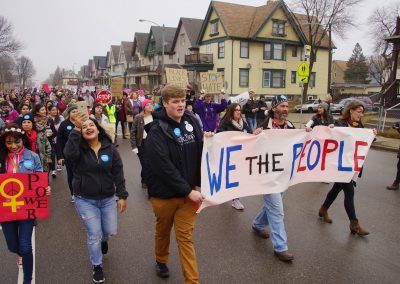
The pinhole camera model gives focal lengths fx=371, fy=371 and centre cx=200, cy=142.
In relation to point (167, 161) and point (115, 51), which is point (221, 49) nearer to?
point (167, 161)

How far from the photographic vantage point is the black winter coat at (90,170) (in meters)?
3.73

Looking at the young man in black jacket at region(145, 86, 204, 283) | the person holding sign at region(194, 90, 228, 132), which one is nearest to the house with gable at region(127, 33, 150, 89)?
the person holding sign at region(194, 90, 228, 132)

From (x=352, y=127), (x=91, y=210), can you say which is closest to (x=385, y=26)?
(x=352, y=127)

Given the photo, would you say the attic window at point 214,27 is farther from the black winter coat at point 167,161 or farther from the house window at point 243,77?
the black winter coat at point 167,161

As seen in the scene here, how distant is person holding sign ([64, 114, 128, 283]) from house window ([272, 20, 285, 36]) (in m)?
38.3

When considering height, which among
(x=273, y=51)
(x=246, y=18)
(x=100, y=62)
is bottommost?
(x=273, y=51)

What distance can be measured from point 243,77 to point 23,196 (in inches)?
1423

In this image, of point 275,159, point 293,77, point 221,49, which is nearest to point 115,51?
point 221,49

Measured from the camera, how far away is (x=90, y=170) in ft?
12.4

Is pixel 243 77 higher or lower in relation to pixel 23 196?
higher

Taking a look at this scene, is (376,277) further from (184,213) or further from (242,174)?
(184,213)

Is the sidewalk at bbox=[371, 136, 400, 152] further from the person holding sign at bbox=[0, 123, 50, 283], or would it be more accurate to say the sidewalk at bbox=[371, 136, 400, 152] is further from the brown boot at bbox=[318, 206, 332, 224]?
the person holding sign at bbox=[0, 123, 50, 283]

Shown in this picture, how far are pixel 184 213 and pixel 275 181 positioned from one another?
1.48 metres

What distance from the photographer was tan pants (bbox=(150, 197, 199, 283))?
3.36 metres
